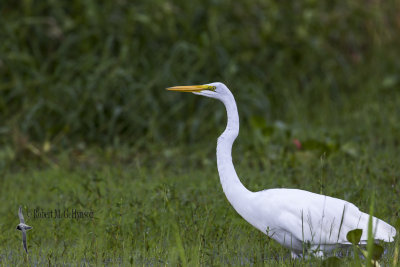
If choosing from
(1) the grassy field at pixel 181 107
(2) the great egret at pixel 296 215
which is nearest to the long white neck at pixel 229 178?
(2) the great egret at pixel 296 215

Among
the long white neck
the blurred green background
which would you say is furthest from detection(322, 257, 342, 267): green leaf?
the blurred green background

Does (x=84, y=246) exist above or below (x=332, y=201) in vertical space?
below

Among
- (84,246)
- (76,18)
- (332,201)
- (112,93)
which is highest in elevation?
(76,18)

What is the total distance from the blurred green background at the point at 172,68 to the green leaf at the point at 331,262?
3923mm

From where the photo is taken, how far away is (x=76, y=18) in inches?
358

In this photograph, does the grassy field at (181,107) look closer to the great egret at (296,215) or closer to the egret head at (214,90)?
the great egret at (296,215)

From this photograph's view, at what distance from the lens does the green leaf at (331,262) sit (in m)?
3.73

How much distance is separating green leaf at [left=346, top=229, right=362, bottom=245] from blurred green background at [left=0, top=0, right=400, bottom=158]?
12.4 feet

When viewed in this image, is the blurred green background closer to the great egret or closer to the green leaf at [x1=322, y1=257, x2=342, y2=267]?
the great egret

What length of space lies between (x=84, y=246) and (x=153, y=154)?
3.09m

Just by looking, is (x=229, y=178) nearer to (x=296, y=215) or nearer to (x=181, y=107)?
(x=296, y=215)

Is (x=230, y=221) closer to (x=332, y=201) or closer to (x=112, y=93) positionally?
(x=332, y=201)

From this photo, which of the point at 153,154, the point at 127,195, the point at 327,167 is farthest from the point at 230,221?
the point at 153,154

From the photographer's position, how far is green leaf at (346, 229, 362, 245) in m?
3.86
